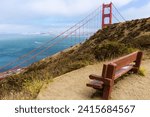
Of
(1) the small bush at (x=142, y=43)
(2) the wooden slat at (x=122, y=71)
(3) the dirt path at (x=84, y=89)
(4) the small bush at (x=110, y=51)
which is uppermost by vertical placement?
(1) the small bush at (x=142, y=43)

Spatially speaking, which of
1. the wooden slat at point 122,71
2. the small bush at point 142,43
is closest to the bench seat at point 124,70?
the wooden slat at point 122,71

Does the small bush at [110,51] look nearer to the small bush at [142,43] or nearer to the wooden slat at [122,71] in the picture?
the small bush at [142,43]

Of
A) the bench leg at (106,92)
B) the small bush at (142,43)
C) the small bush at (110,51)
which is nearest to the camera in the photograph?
the bench leg at (106,92)

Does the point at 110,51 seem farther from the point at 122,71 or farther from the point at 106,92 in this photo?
the point at 106,92

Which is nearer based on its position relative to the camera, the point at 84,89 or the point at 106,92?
the point at 106,92

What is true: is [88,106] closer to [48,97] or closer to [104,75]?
[104,75]

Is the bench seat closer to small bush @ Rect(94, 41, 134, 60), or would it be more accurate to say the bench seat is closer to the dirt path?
the dirt path

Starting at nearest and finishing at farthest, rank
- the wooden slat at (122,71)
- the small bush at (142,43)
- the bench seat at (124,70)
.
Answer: the wooden slat at (122,71) < the bench seat at (124,70) < the small bush at (142,43)

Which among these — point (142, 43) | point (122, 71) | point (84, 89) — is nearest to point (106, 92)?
point (84, 89)
